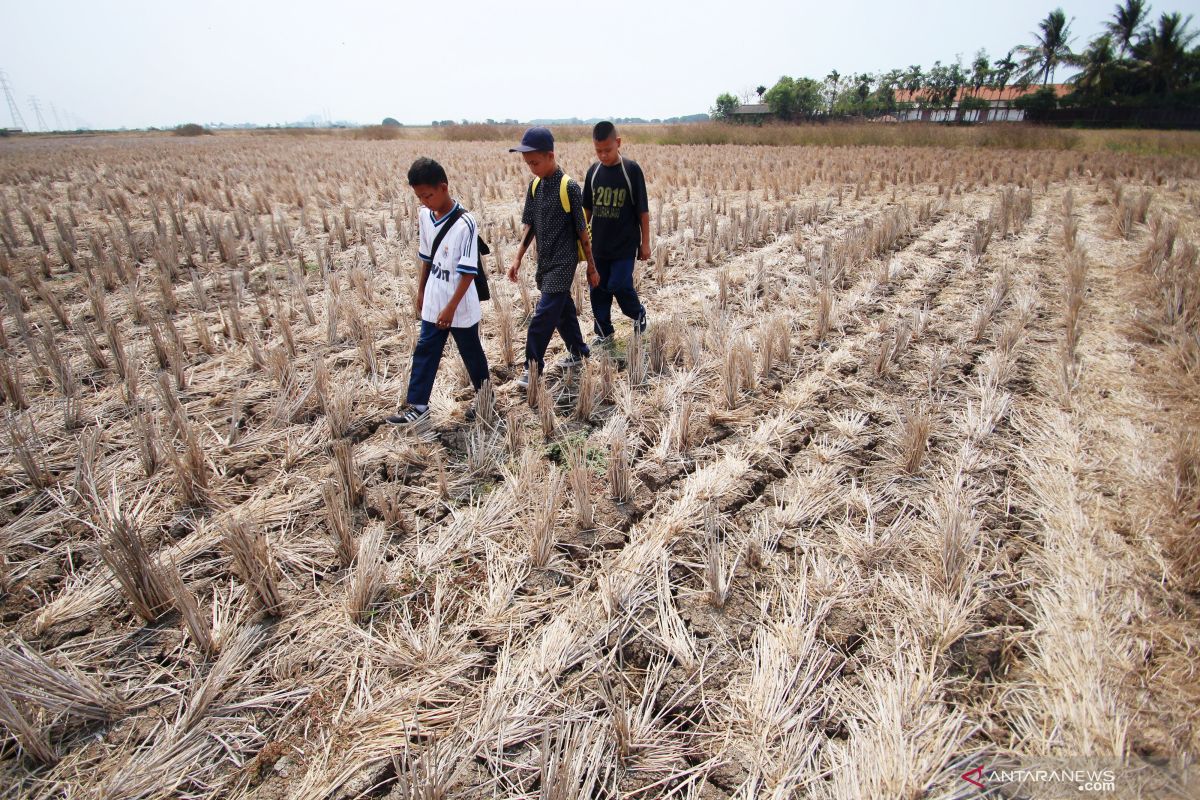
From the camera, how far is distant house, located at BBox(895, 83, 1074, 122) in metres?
32.7

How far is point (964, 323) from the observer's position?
15.3 ft

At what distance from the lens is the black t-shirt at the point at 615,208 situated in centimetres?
398

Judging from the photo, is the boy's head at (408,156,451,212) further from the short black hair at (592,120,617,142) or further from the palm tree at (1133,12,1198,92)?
the palm tree at (1133,12,1198,92)

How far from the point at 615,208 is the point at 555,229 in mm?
728

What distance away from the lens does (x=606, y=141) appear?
3.74 m

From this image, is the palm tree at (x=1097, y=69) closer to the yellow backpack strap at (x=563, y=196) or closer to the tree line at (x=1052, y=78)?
the tree line at (x=1052, y=78)

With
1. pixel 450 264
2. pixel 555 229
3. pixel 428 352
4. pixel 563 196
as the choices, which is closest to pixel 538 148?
pixel 563 196

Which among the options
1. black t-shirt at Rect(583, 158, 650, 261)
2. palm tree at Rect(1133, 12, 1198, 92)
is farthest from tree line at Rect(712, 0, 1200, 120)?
black t-shirt at Rect(583, 158, 650, 261)

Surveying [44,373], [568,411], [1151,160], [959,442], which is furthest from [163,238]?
[1151,160]

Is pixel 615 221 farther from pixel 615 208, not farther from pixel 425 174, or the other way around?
pixel 425 174

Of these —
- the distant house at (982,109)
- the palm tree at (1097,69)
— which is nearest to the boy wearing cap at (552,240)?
the distant house at (982,109)

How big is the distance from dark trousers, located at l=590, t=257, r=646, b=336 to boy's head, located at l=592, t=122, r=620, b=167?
755 mm

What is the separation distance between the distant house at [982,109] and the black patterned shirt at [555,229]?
113ft

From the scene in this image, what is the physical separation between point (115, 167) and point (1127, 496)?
21.5 metres
